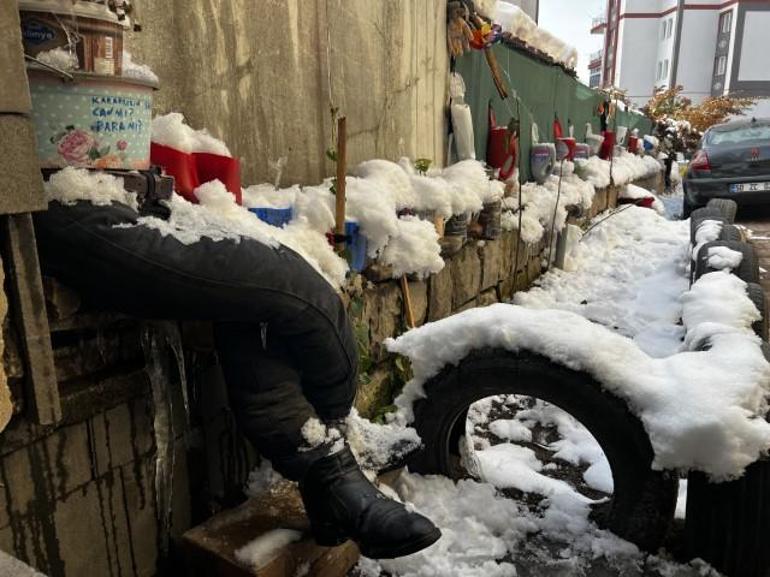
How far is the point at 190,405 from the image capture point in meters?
2.14

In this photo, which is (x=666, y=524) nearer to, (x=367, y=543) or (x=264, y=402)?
(x=367, y=543)

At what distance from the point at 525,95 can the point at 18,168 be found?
18.3 ft

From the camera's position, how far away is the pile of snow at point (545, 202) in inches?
217

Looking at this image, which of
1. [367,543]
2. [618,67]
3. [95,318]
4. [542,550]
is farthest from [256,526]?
[618,67]

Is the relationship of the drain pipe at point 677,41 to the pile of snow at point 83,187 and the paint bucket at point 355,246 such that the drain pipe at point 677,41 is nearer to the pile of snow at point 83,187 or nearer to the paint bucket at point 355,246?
the paint bucket at point 355,246

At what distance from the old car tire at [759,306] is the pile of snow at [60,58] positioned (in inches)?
154

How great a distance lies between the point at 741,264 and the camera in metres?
5.01

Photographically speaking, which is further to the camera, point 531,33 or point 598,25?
point 598,25

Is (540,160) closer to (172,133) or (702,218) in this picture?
(702,218)

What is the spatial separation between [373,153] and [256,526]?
2241 millimetres

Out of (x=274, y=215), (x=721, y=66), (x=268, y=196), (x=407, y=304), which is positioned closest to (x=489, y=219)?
(x=407, y=304)

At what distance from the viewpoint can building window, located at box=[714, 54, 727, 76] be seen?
40031 millimetres

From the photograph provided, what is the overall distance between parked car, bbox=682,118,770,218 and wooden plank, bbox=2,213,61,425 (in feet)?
33.5

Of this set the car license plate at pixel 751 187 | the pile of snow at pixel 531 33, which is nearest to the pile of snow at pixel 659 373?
the pile of snow at pixel 531 33
